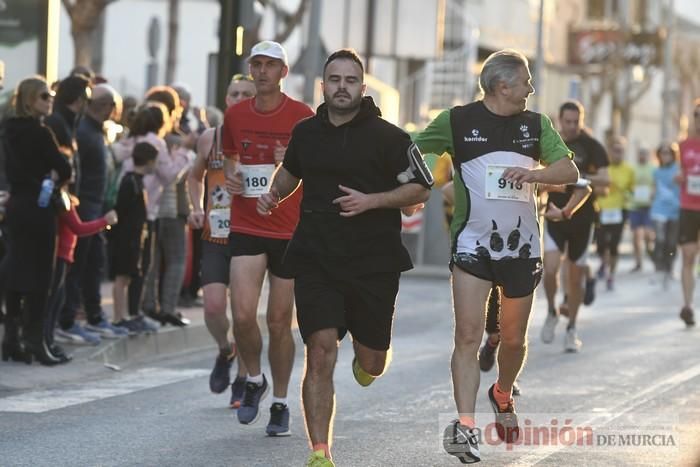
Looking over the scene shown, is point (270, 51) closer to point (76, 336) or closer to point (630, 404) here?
point (630, 404)

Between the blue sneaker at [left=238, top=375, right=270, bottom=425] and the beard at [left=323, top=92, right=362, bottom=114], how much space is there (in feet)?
7.36

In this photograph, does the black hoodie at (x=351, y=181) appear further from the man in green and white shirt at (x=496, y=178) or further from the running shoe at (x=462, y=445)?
the running shoe at (x=462, y=445)

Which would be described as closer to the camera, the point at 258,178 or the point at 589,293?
the point at 258,178

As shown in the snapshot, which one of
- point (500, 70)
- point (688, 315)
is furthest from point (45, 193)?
point (688, 315)

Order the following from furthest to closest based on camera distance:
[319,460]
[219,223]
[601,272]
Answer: [601,272] < [219,223] < [319,460]

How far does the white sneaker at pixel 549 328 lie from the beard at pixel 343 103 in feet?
24.1

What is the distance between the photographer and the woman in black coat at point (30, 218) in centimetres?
1210

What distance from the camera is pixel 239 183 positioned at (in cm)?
998

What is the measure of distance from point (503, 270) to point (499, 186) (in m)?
0.39

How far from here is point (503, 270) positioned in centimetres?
888

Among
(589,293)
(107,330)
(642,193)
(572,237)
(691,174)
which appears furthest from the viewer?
(642,193)

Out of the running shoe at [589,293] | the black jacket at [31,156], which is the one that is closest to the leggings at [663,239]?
the running shoe at [589,293]

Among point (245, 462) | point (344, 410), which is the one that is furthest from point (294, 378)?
point (245, 462)

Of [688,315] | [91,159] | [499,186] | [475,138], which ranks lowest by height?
[688,315]
